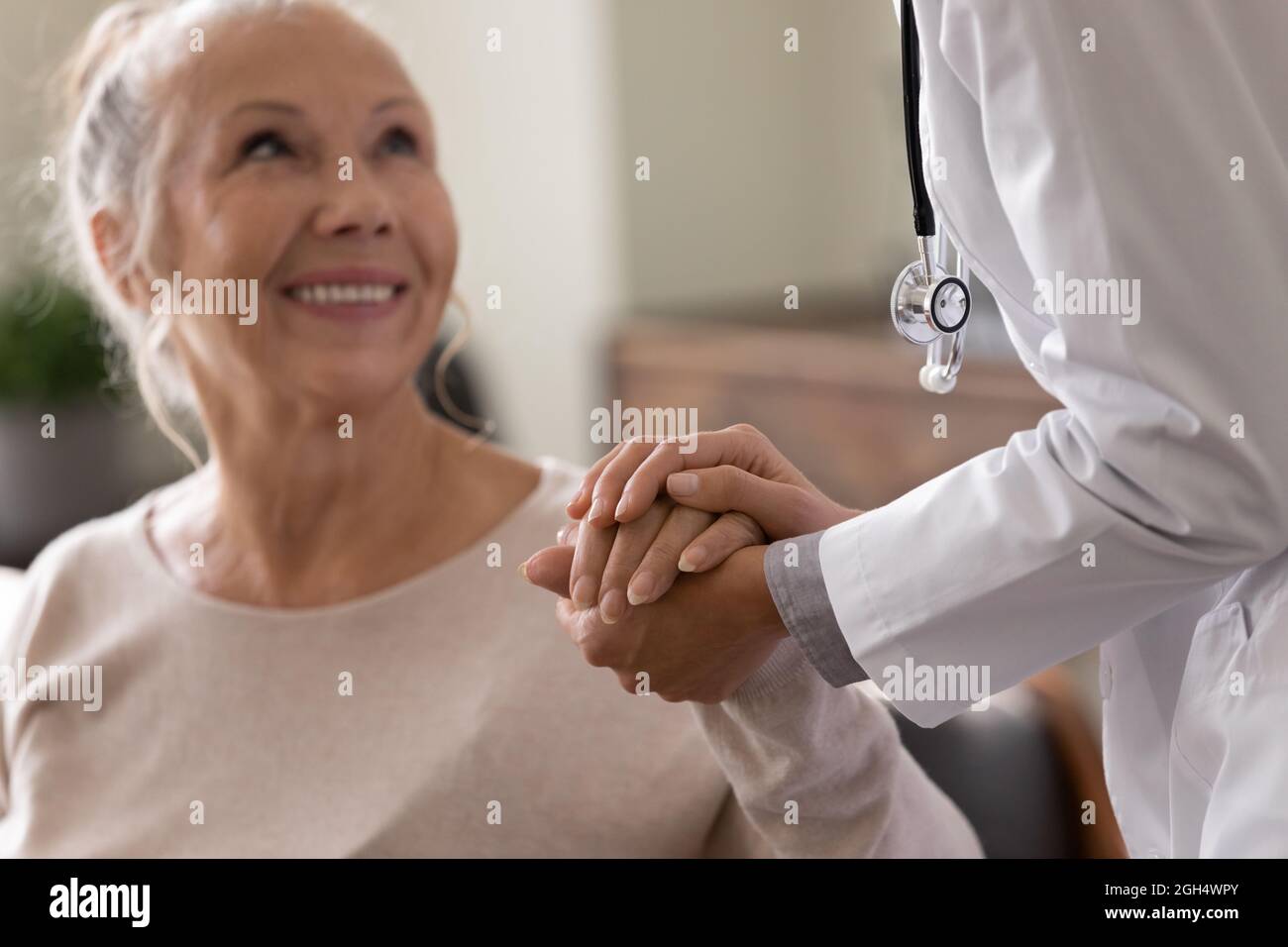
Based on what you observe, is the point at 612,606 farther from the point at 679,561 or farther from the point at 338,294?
the point at 338,294

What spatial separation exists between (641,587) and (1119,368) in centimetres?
30

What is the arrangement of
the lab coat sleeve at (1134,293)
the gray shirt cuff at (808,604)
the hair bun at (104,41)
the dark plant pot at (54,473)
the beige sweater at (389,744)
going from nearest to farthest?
the lab coat sleeve at (1134,293), the gray shirt cuff at (808,604), the beige sweater at (389,744), the hair bun at (104,41), the dark plant pot at (54,473)

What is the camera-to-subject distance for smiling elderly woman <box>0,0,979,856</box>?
47.5 inches

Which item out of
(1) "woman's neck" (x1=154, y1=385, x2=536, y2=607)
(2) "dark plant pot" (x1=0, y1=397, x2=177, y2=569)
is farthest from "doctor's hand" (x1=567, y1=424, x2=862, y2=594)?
(2) "dark plant pot" (x1=0, y1=397, x2=177, y2=569)

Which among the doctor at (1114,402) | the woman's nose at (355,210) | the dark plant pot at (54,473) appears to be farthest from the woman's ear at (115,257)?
the dark plant pot at (54,473)

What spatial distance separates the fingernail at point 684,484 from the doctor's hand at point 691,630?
0.05 m

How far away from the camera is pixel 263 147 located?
130 centimetres

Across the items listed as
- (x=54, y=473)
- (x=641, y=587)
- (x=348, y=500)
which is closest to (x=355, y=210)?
(x=348, y=500)

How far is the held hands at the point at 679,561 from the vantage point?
2.89ft

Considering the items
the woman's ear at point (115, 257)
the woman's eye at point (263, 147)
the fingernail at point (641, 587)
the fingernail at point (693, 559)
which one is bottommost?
the fingernail at point (641, 587)

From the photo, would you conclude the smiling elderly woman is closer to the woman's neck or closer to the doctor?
the woman's neck

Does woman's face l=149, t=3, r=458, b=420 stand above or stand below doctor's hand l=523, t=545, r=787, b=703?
above

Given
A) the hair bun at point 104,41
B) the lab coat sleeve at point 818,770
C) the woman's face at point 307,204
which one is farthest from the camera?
the hair bun at point 104,41

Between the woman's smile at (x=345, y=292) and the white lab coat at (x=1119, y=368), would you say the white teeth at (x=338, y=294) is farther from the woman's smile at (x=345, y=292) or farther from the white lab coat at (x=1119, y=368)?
the white lab coat at (x=1119, y=368)
